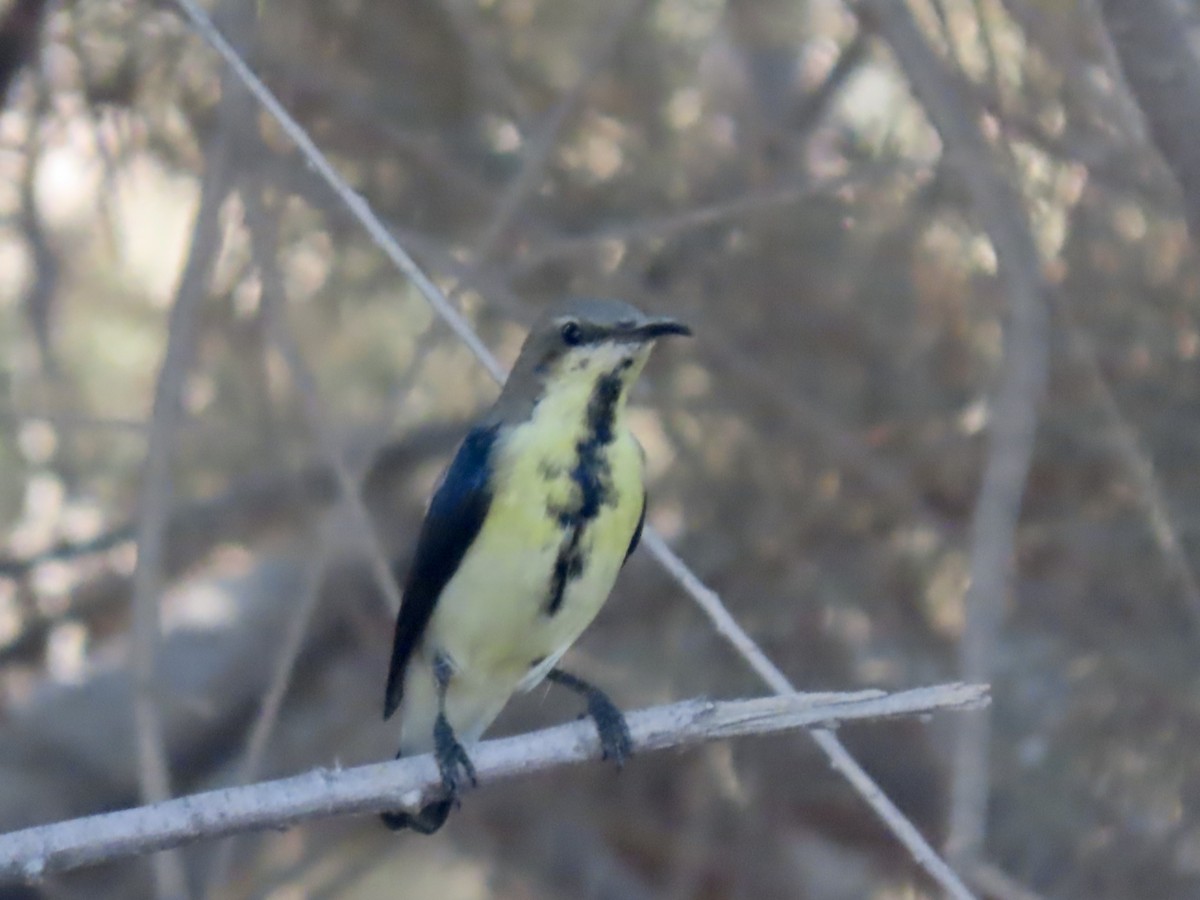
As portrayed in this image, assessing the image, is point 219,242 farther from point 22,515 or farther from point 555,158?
point 22,515

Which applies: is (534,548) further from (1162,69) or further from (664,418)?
(664,418)

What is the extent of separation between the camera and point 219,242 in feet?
13.9

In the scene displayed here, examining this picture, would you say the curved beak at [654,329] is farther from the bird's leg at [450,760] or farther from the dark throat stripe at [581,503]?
the bird's leg at [450,760]

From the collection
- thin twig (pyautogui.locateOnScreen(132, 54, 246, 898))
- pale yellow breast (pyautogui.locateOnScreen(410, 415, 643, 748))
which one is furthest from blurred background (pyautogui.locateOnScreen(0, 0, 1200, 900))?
pale yellow breast (pyautogui.locateOnScreen(410, 415, 643, 748))

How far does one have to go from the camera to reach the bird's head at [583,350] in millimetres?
3594

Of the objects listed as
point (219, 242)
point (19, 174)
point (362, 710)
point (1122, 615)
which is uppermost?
point (219, 242)

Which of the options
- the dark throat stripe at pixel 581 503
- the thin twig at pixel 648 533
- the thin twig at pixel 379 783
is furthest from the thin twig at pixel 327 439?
the thin twig at pixel 379 783

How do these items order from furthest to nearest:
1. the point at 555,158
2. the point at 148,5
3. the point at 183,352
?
the point at 555,158 < the point at 148,5 < the point at 183,352

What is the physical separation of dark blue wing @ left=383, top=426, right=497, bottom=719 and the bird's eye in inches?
9.2

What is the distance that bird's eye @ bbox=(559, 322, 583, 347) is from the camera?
366 cm

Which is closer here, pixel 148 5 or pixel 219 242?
Result: pixel 219 242

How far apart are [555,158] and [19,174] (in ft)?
5.24

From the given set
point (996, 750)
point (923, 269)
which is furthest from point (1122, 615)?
point (923, 269)

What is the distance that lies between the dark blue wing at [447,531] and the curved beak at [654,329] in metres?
0.35
